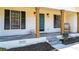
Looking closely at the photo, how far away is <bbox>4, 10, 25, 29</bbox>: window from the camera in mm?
17266

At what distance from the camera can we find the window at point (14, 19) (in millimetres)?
17266

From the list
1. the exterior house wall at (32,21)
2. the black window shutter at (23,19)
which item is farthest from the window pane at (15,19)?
the black window shutter at (23,19)

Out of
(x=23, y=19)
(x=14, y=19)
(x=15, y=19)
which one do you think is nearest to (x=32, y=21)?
(x=23, y=19)

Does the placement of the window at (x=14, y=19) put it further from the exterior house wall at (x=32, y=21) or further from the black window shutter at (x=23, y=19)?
the exterior house wall at (x=32, y=21)

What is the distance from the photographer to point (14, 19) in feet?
59.7

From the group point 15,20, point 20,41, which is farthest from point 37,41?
point 15,20

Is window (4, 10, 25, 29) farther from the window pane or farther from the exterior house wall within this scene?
the exterior house wall

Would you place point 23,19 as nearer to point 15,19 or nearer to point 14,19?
point 15,19

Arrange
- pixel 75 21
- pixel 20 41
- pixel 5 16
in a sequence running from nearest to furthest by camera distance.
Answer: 1. pixel 20 41
2. pixel 5 16
3. pixel 75 21

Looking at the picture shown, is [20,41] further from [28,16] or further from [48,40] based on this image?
[28,16]

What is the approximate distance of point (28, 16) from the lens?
1966 cm

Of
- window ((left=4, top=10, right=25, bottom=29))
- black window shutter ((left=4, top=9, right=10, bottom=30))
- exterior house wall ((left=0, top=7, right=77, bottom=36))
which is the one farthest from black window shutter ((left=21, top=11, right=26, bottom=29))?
black window shutter ((left=4, top=9, right=10, bottom=30))
